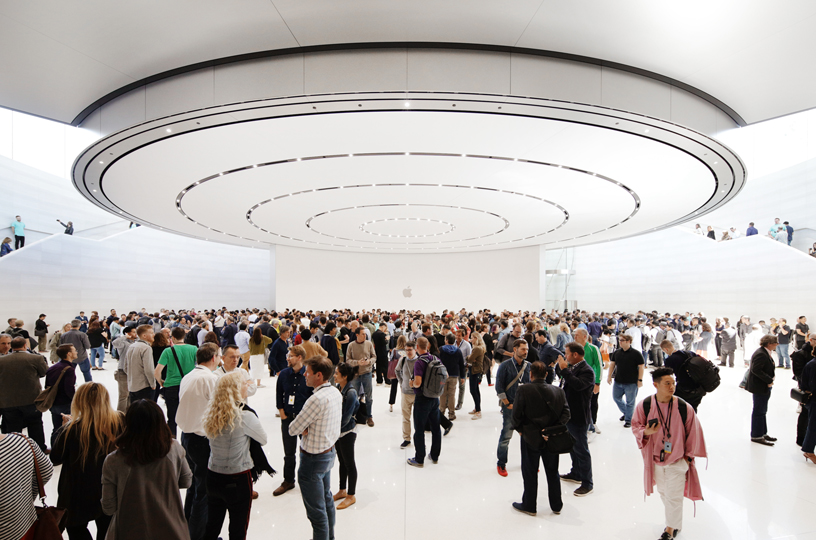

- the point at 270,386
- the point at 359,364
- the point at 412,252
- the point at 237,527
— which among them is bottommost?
the point at 270,386

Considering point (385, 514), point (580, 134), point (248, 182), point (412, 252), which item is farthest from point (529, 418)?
point (412, 252)

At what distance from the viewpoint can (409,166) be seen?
944cm

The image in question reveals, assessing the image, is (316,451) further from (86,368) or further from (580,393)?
(86,368)

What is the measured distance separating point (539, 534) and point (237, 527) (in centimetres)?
271

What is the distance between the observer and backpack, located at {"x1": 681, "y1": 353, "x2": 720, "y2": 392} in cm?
543

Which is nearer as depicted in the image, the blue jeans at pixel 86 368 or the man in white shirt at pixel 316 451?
the man in white shirt at pixel 316 451

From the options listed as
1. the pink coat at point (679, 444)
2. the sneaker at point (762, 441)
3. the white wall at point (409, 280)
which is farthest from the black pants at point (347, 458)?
the white wall at point (409, 280)

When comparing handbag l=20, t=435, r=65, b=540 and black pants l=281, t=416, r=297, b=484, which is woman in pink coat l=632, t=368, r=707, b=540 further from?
handbag l=20, t=435, r=65, b=540

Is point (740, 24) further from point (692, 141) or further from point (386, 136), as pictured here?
point (386, 136)

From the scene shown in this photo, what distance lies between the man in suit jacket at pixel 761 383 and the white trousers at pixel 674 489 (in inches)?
142

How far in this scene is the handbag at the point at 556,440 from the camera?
157 inches

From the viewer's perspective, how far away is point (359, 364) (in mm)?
6895

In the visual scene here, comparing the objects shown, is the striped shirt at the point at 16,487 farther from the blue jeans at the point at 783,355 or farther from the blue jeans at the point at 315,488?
the blue jeans at the point at 783,355

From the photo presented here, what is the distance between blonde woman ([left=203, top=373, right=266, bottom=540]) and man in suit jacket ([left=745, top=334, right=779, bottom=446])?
277 inches
